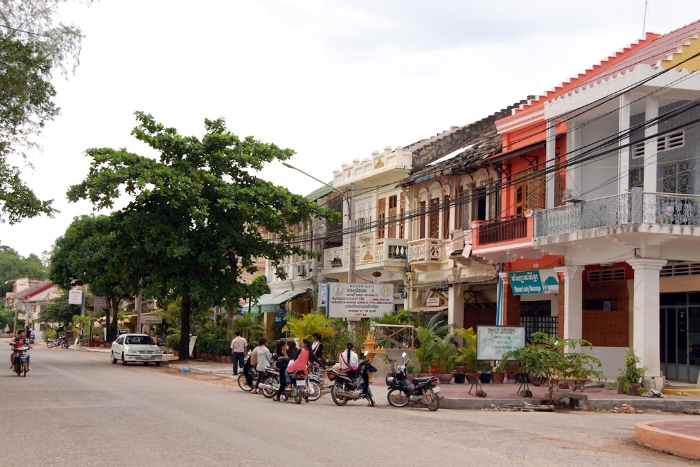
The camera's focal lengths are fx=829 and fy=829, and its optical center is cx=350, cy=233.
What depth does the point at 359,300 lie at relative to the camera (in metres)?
29.2

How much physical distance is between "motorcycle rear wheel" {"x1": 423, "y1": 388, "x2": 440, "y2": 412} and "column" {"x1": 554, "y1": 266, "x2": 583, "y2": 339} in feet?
23.8

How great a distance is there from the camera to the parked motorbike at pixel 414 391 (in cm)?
1845

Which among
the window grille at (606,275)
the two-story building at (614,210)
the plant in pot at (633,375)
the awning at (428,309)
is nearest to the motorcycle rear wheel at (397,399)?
the plant in pot at (633,375)

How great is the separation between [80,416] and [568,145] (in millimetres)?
15759

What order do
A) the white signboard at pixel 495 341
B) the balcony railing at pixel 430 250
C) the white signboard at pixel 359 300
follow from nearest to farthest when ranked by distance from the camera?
the white signboard at pixel 495 341 < the white signboard at pixel 359 300 < the balcony railing at pixel 430 250

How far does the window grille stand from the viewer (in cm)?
2547

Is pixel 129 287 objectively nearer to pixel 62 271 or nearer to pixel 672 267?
pixel 672 267

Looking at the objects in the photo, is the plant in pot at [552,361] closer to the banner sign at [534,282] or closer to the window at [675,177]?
the window at [675,177]

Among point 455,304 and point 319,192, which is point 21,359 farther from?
point 319,192

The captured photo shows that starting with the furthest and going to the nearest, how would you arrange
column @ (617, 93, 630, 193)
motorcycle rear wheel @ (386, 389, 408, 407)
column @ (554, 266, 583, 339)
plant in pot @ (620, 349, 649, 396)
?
column @ (554, 266, 583, 339) < column @ (617, 93, 630, 193) < plant in pot @ (620, 349, 649, 396) < motorcycle rear wheel @ (386, 389, 408, 407)

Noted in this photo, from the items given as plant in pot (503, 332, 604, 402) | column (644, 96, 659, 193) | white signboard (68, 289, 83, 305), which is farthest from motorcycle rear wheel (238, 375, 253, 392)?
white signboard (68, 289, 83, 305)

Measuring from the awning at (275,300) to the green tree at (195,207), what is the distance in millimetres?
6487

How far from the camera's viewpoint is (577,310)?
80.0ft

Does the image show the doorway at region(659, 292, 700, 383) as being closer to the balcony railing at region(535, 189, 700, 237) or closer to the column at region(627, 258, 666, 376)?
the column at region(627, 258, 666, 376)
